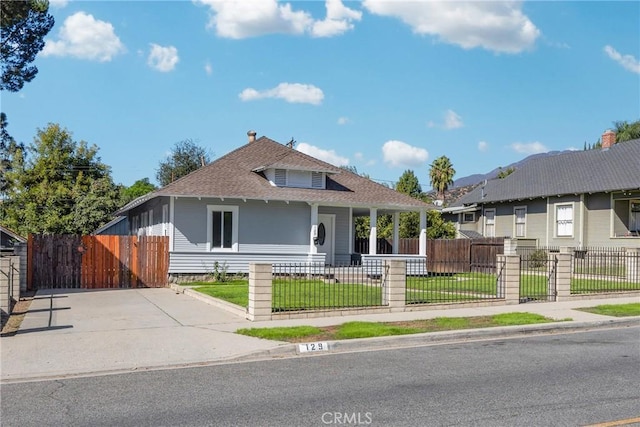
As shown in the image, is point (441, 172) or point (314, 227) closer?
point (314, 227)

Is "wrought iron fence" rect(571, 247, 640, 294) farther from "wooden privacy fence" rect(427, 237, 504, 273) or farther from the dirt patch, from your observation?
the dirt patch

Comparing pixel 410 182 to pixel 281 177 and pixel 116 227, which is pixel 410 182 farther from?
pixel 281 177

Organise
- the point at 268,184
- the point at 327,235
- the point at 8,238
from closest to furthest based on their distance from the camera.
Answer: the point at 268,184
the point at 8,238
the point at 327,235

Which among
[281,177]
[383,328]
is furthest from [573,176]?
[383,328]

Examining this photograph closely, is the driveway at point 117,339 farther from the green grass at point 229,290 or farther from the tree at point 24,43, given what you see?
the tree at point 24,43

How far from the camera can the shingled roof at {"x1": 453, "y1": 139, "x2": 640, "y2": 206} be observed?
28750mm

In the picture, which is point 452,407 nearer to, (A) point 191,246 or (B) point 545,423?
(B) point 545,423

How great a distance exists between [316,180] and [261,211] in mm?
3050

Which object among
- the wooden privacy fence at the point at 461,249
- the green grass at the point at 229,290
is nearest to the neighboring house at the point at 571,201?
the wooden privacy fence at the point at 461,249

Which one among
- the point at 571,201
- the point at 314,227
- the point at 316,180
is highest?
the point at 316,180

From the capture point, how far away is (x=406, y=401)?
23.6 feet

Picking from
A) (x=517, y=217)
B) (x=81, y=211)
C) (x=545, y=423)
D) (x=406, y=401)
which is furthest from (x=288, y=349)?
(x=81, y=211)

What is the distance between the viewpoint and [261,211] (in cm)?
2473

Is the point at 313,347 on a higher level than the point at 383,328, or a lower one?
lower
